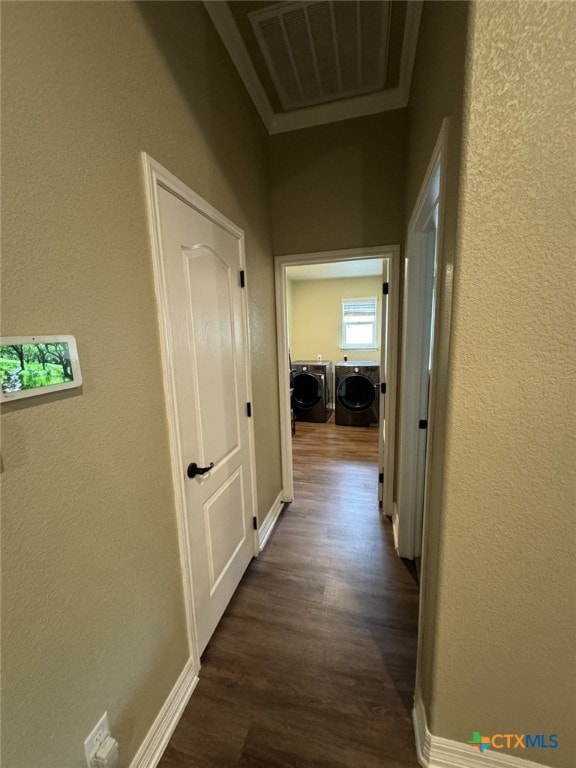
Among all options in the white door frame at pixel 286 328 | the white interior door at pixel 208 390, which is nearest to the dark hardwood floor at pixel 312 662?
the white interior door at pixel 208 390

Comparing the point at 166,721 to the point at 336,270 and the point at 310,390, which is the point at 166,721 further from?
the point at 336,270

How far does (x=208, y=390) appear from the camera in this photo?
147 cm

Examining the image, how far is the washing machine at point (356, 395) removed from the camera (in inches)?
185

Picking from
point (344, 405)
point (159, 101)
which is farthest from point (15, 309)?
point (344, 405)

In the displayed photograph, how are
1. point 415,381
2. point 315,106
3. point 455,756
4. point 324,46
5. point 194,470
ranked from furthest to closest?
point 315,106 < point 415,381 < point 324,46 < point 194,470 < point 455,756

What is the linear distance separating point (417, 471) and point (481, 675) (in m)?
1.07

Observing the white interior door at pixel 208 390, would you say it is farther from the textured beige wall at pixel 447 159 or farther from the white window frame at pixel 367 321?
the white window frame at pixel 367 321

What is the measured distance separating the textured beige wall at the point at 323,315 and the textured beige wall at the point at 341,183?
10.9 ft

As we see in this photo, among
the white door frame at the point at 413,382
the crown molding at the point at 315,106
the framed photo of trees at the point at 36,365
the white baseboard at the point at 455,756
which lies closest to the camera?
the framed photo of trees at the point at 36,365

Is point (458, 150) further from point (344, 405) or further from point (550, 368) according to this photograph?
point (344, 405)

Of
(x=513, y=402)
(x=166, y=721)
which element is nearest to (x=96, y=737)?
(x=166, y=721)

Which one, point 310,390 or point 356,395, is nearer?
point 356,395

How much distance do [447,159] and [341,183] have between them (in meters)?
1.40

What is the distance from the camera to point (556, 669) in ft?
3.07
